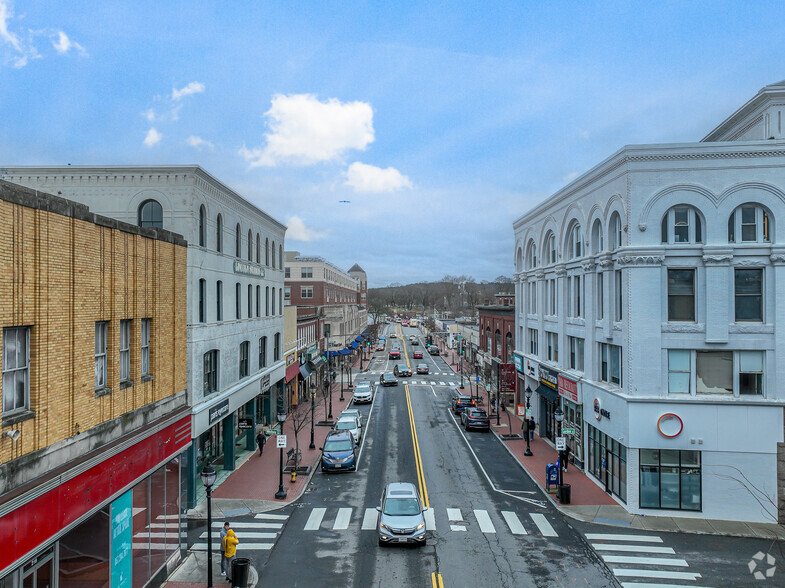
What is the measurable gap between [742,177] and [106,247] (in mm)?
22633

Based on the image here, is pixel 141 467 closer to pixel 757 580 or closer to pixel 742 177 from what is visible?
pixel 757 580

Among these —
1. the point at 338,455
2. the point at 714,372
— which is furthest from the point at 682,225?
the point at 338,455

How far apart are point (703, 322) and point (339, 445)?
17.9 m

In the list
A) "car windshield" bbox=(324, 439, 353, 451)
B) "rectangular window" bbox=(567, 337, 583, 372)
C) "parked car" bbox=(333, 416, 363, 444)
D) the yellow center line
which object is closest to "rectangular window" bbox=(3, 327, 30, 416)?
the yellow center line

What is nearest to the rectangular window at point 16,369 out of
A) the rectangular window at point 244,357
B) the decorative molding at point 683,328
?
the rectangular window at point 244,357

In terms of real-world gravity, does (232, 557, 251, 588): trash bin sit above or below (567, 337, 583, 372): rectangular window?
below

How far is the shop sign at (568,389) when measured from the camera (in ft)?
88.8

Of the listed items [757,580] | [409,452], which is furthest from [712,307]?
[409,452]

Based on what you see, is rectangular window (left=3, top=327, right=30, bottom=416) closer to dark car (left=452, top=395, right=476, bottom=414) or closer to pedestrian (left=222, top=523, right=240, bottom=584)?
pedestrian (left=222, top=523, right=240, bottom=584)

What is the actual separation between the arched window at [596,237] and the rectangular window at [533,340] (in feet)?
39.8

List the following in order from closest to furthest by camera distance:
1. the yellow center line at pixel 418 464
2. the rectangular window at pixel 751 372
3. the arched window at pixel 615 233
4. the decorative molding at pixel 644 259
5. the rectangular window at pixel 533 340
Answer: the rectangular window at pixel 751 372 → the decorative molding at pixel 644 259 → the yellow center line at pixel 418 464 → the arched window at pixel 615 233 → the rectangular window at pixel 533 340

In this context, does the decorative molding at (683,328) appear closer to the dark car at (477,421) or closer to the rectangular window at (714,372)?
the rectangular window at (714,372)

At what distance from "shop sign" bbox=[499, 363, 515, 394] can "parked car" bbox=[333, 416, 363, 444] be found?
14681 millimetres

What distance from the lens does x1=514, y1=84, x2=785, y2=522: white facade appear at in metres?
20.4
